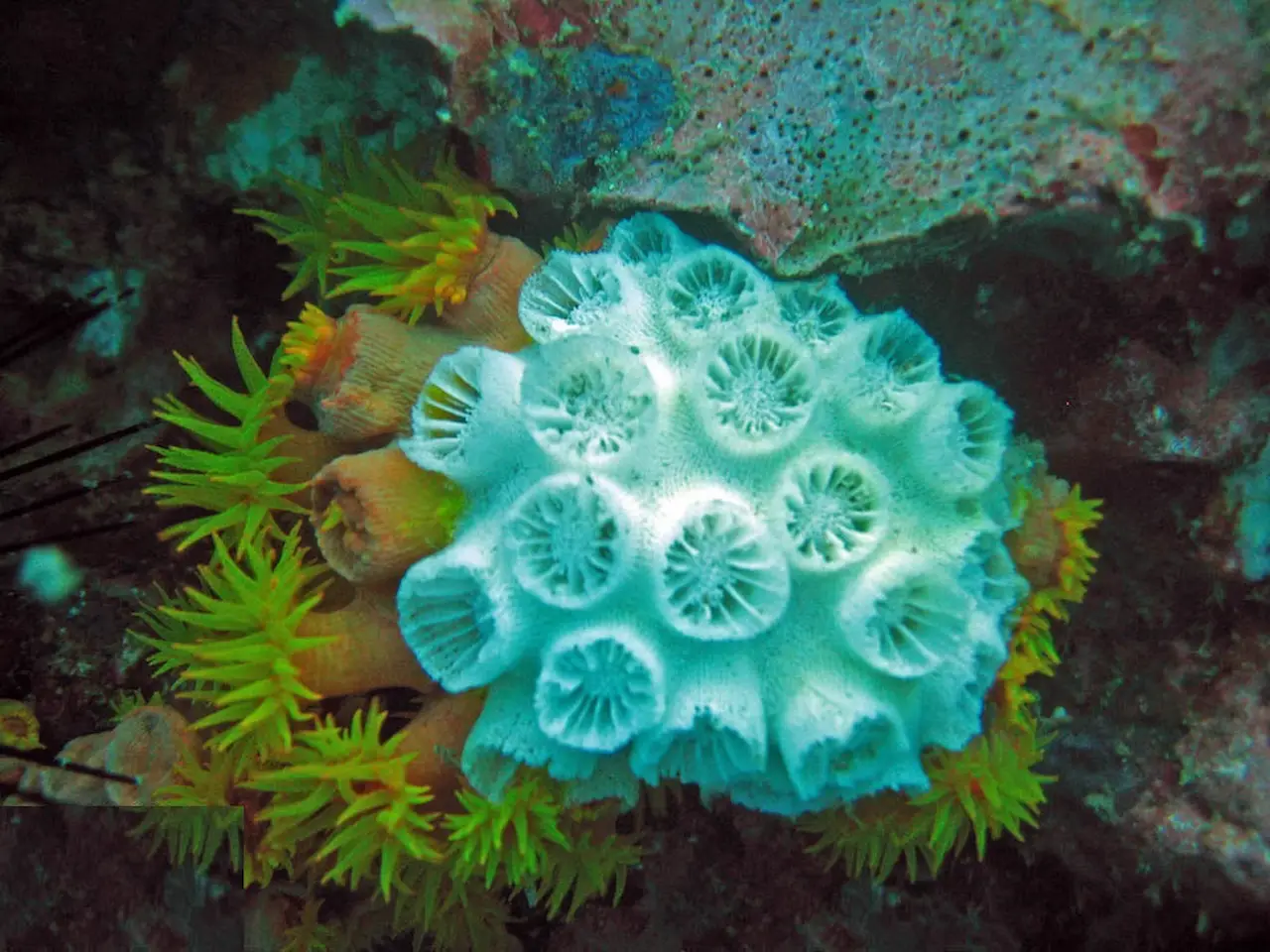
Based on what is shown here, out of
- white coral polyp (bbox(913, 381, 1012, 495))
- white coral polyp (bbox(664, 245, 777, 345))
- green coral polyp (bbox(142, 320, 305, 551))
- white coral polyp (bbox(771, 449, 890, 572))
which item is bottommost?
green coral polyp (bbox(142, 320, 305, 551))

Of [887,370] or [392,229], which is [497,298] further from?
[887,370]

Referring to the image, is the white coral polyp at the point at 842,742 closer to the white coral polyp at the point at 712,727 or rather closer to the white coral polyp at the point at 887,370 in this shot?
the white coral polyp at the point at 712,727

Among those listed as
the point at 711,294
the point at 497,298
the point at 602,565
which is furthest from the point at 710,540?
the point at 497,298

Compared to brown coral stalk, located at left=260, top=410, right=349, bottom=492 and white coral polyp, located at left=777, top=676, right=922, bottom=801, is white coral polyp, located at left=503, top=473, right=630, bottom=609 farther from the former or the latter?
brown coral stalk, located at left=260, top=410, right=349, bottom=492

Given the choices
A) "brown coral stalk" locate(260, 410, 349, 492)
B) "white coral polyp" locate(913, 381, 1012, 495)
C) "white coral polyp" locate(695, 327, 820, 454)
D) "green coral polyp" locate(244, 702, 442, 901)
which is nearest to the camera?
"white coral polyp" locate(695, 327, 820, 454)

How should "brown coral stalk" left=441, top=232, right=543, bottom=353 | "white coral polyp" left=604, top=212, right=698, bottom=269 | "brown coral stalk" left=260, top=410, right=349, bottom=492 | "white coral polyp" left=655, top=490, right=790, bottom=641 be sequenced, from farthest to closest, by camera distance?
1. "brown coral stalk" left=260, top=410, right=349, bottom=492
2. "brown coral stalk" left=441, top=232, right=543, bottom=353
3. "white coral polyp" left=604, top=212, right=698, bottom=269
4. "white coral polyp" left=655, top=490, right=790, bottom=641

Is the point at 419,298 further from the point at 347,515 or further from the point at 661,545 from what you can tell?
the point at 661,545

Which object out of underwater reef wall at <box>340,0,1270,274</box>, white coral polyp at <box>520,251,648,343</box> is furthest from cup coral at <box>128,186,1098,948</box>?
underwater reef wall at <box>340,0,1270,274</box>

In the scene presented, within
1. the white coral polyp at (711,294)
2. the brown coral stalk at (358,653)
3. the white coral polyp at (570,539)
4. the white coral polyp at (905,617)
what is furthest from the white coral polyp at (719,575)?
the brown coral stalk at (358,653)
